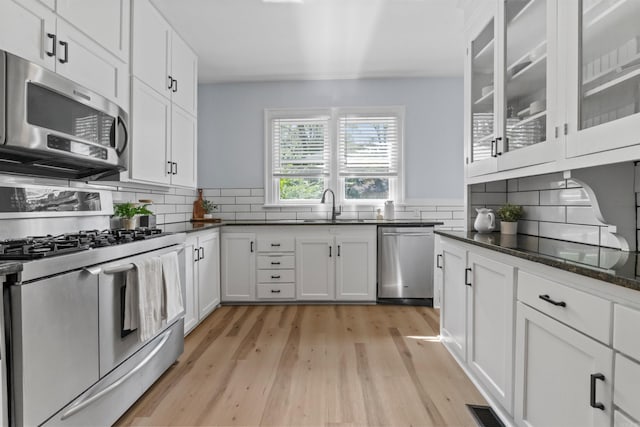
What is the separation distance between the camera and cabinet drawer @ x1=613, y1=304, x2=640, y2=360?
35.0 inches

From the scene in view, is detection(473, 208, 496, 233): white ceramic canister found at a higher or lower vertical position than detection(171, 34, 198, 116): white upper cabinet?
lower

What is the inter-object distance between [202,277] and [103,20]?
205 centimetres

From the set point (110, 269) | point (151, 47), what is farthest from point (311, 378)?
point (151, 47)

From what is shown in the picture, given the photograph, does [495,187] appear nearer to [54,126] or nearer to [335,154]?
[335,154]

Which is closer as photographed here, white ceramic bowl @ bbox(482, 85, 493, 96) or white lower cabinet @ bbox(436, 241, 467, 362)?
white lower cabinet @ bbox(436, 241, 467, 362)

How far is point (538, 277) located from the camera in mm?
1342

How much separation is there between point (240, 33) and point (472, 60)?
199cm

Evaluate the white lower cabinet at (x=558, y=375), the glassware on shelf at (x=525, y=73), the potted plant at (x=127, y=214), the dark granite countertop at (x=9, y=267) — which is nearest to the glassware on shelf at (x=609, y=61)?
the glassware on shelf at (x=525, y=73)

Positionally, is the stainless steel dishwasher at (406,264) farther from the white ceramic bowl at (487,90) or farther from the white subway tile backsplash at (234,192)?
the white subway tile backsplash at (234,192)

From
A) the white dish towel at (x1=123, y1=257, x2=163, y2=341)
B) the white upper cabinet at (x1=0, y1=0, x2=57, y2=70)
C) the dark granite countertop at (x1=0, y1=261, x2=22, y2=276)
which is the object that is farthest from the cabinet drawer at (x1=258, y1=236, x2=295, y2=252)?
the dark granite countertop at (x1=0, y1=261, x2=22, y2=276)

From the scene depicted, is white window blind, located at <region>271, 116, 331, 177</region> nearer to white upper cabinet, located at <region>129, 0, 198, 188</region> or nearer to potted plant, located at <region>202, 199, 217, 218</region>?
potted plant, located at <region>202, 199, 217, 218</region>

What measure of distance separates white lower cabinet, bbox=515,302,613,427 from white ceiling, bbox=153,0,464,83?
96.8 inches

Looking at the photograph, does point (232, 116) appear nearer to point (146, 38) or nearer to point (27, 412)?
point (146, 38)

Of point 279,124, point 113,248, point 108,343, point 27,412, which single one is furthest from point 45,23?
point 279,124
